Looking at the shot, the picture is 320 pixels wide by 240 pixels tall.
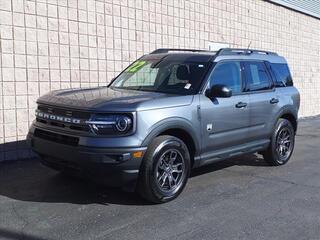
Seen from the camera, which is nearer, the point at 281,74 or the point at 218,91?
the point at 218,91

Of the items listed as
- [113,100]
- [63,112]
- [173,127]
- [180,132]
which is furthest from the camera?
[180,132]

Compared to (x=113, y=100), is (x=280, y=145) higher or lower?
lower

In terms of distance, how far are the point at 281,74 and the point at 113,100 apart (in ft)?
13.0

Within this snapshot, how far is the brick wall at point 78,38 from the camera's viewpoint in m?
7.52

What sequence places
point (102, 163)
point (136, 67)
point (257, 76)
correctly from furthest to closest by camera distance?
Answer: 1. point (257, 76)
2. point (136, 67)
3. point (102, 163)

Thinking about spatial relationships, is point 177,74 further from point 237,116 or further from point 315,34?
point 315,34

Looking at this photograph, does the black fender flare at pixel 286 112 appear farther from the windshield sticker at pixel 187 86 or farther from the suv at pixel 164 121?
the windshield sticker at pixel 187 86

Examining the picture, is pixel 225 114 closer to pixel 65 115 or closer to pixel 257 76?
pixel 257 76

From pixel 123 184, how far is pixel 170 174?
2.34 ft

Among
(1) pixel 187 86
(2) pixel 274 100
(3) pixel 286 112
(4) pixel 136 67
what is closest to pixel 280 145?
(3) pixel 286 112

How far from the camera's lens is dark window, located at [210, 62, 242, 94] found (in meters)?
6.28

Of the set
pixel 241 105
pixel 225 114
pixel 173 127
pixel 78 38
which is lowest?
pixel 173 127

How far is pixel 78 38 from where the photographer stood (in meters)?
8.50

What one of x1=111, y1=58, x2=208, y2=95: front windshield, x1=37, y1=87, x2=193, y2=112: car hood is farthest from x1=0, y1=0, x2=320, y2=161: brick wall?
x1=37, y1=87, x2=193, y2=112: car hood
